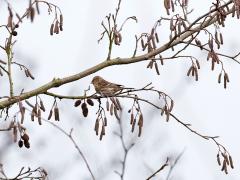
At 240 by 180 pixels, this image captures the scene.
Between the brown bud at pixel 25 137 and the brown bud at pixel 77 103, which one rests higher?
the brown bud at pixel 77 103

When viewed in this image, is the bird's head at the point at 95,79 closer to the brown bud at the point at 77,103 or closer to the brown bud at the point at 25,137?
the brown bud at the point at 77,103

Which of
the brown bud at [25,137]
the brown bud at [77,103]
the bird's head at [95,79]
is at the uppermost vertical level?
the bird's head at [95,79]

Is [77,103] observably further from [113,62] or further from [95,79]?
[95,79]

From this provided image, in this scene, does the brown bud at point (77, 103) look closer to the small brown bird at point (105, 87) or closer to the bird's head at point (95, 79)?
the small brown bird at point (105, 87)

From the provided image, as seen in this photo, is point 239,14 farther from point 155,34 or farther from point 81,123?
point 81,123

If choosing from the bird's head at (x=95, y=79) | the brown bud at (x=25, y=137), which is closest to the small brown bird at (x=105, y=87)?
the bird's head at (x=95, y=79)

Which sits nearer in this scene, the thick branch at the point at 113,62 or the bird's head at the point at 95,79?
the thick branch at the point at 113,62

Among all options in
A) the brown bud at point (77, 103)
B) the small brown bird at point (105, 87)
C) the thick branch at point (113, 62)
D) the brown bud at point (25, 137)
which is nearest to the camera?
the brown bud at point (25, 137)

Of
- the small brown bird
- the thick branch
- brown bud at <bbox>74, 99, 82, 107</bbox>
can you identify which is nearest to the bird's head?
the small brown bird

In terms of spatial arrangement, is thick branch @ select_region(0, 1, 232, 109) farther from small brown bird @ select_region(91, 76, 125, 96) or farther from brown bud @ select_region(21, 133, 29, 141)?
brown bud @ select_region(21, 133, 29, 141)

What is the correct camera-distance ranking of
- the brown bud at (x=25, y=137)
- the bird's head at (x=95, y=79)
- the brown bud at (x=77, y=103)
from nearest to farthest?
the brown bud at (x=25, y=137) < the brown bud at (x=77, y=103) < the bird's head at (x=95, y=79)

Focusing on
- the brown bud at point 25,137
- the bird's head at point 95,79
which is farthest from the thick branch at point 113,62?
the bird's head at point 95,79

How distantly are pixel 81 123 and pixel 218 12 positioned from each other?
2.61 m

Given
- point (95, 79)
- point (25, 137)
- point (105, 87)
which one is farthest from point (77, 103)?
point (95, 79)
